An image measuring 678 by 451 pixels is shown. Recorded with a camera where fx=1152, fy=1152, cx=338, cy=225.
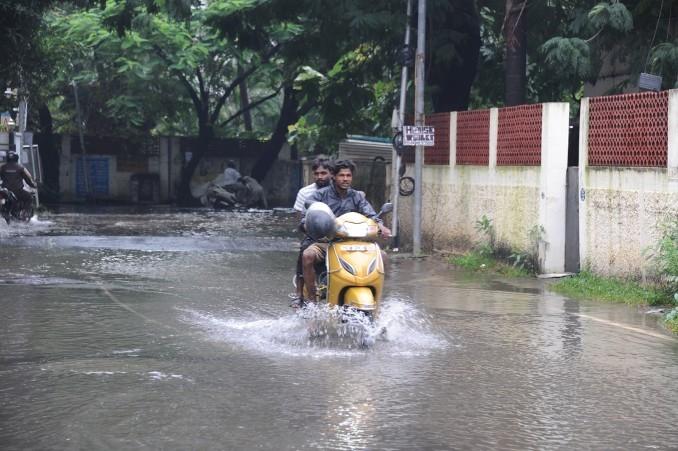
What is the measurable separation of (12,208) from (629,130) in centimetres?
1524

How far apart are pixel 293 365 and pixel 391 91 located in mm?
18118

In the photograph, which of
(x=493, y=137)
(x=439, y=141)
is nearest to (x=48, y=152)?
(x=439, y=141)

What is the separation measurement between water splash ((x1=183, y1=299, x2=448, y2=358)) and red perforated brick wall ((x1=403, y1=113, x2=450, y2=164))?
8925 mm

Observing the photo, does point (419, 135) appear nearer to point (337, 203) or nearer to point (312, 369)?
point (337, 203)

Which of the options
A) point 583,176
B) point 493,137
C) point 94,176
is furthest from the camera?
point 94,176

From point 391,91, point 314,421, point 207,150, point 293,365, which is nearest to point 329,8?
point 391,91

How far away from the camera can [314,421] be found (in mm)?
6656

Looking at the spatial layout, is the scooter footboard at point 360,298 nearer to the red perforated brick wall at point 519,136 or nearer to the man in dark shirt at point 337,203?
the man in dark shirt at point 337,203

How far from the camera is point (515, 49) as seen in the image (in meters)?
19.0

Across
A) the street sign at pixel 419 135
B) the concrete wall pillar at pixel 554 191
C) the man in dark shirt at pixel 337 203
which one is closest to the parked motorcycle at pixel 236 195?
the street sign at pixel 419 135

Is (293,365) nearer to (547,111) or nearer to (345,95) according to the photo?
(547,111)

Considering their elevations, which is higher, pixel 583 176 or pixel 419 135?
pixel 419 135

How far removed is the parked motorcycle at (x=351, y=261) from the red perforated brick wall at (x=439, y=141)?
9.95m

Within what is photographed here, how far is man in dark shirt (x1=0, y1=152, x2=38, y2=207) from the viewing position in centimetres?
2467
